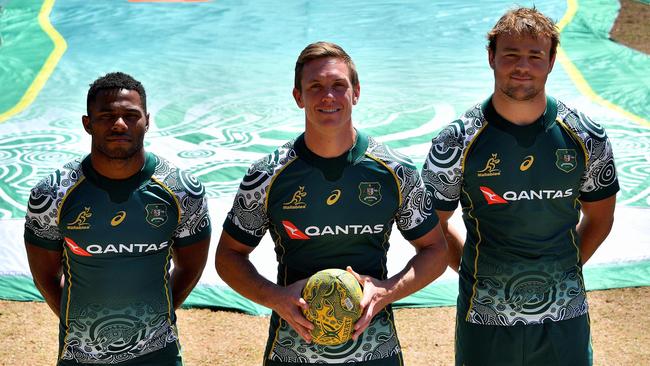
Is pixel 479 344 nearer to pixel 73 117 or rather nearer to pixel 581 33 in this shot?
pixel 73 117

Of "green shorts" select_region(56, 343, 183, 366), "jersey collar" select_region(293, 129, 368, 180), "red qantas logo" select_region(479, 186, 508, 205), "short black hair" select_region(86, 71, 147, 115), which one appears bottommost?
"green shorts" select_region(56, 343, 183, 366)

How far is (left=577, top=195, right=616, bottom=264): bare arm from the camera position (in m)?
4.76

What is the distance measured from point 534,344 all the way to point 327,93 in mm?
1651

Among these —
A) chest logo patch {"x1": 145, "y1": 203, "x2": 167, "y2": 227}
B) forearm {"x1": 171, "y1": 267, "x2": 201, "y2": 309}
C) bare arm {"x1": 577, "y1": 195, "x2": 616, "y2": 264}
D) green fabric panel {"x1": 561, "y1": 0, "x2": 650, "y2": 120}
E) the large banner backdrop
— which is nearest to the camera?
chest logo patch {"x1": 145, "y1": 203, "x2": 167, "y2": 227}

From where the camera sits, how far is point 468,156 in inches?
177

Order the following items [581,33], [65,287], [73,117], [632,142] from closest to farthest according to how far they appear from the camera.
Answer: [65,287], [632,142], [73,117], [581,33]

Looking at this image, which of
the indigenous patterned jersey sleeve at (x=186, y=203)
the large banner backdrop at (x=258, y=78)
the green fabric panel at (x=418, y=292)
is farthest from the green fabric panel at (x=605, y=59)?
the indigenous patterned jersey sleeve at (x=186, y=203)

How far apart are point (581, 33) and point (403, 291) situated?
1093 cm

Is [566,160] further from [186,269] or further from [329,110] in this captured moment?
[186,269]

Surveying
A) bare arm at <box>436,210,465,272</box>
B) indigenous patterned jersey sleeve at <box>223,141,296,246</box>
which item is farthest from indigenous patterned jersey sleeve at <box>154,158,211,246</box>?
bare arm at <box>436,210,465,272</box>

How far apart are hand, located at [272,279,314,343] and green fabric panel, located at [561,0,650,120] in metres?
8.63

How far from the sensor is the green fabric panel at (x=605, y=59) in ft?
39.2

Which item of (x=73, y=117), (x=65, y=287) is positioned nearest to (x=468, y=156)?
(x=65, y=287)

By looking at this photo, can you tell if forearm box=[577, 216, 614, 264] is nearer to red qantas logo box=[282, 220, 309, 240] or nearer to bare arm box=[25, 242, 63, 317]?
red qantas logo box=[282, 220, 309, 240]
